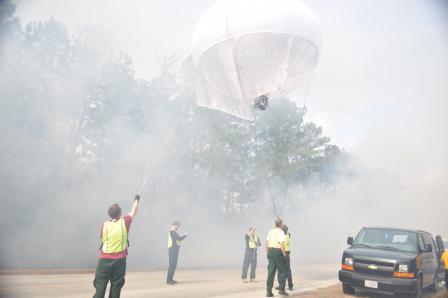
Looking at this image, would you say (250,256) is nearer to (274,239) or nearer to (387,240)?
(274,239)

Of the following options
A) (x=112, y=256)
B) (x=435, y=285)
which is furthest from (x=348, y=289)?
(x=112, y=256)

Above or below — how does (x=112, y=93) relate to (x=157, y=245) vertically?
above

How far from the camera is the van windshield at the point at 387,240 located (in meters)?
8.63

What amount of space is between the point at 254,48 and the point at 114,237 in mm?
5627

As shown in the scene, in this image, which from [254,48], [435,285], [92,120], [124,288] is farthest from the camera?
[92,120]

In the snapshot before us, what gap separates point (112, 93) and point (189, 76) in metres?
5.20

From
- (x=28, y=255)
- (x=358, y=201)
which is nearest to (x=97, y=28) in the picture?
(x=28, y=255)

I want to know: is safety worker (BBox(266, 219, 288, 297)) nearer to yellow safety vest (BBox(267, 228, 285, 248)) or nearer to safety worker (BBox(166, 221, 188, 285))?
yellow safety vest (BBox(267, 228, 285, 248))

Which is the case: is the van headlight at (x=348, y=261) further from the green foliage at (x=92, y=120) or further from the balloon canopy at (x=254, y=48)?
the balloon canopy at (x=254, y=48)

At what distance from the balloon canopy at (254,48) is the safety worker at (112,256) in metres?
5.28

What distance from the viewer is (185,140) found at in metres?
24.5

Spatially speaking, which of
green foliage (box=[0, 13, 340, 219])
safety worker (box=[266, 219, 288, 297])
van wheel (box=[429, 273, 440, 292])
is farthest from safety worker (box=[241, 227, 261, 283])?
van wheel (box=[429, 273, 440, 292])

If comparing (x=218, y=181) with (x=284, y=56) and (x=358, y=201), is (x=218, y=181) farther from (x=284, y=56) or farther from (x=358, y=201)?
(x=284, y=56)

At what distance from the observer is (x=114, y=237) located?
5047mm
